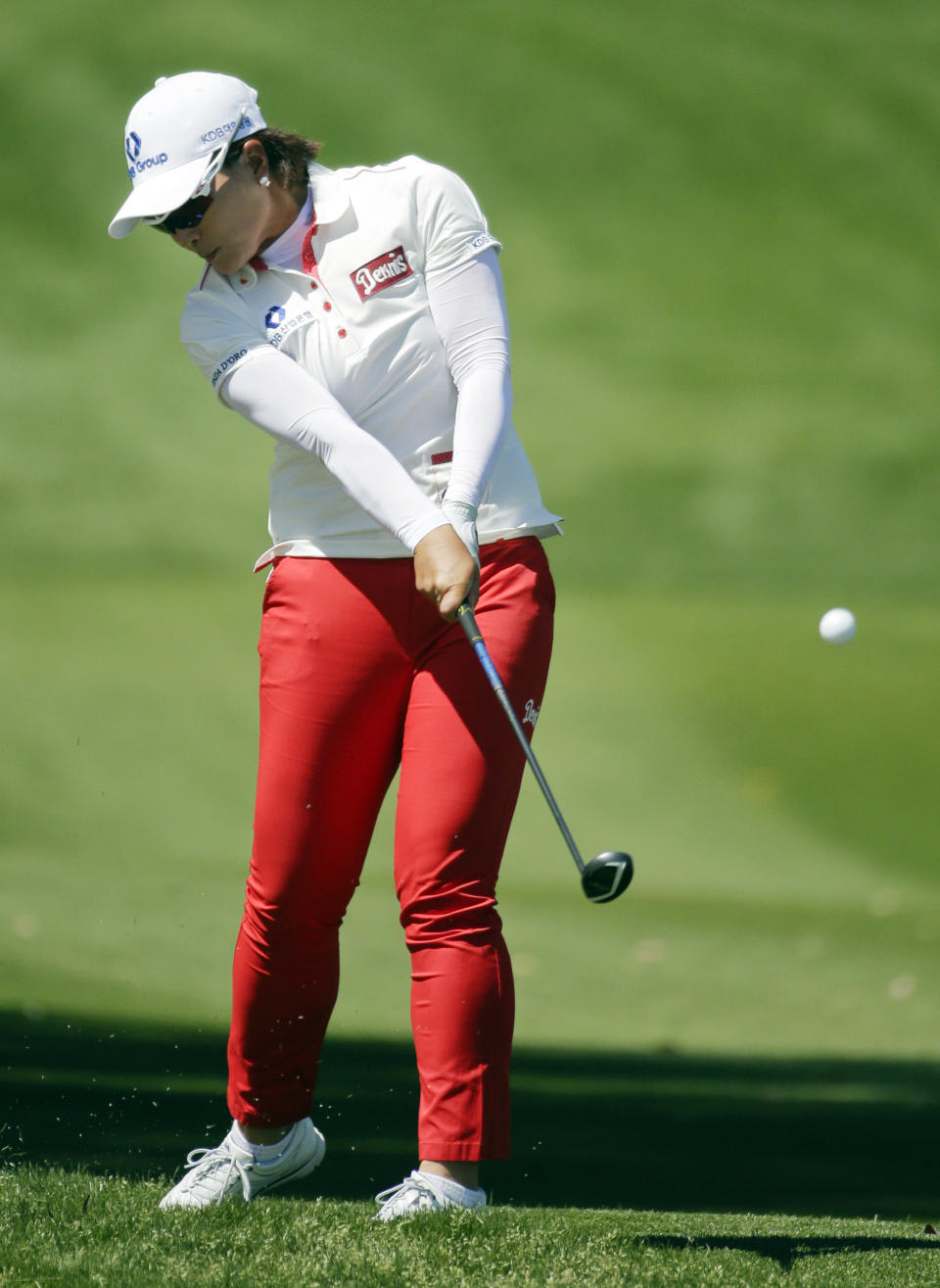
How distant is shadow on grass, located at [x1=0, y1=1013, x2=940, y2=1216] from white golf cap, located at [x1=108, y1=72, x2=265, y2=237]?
5.74ft

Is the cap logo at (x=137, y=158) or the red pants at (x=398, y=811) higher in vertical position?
the cap logo at (x=137, y=158)

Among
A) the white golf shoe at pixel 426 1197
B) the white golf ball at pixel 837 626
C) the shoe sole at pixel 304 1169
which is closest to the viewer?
the white golf shoe at pixel 426 1197

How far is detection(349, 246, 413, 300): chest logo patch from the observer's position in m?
3.07

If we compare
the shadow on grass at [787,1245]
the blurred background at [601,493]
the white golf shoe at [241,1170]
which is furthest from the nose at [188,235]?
the blurred background at [601,493]

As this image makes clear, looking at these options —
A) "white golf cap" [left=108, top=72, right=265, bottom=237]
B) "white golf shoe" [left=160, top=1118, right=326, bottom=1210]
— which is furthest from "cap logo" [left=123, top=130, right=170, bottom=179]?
"white golf shoe" [left=160, top=1118, right=326, bottom=1210]

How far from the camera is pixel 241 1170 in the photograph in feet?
10.5

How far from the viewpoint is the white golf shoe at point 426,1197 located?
2.87 meters

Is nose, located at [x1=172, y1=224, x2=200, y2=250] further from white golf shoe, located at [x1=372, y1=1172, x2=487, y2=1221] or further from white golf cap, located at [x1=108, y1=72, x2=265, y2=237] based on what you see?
white golf shoe, located at [x1=372, y1=1172, x2=487, y2=1221]

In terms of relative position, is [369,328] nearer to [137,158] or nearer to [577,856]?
[137,158]

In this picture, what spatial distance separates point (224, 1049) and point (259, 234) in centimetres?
287

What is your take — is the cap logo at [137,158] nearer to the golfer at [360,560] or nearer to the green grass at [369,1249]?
the golfer at [360,560]

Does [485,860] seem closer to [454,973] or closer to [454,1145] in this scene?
[454,973]

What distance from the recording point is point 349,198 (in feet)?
10.3

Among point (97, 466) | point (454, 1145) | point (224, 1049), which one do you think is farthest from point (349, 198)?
point (97, 466)
